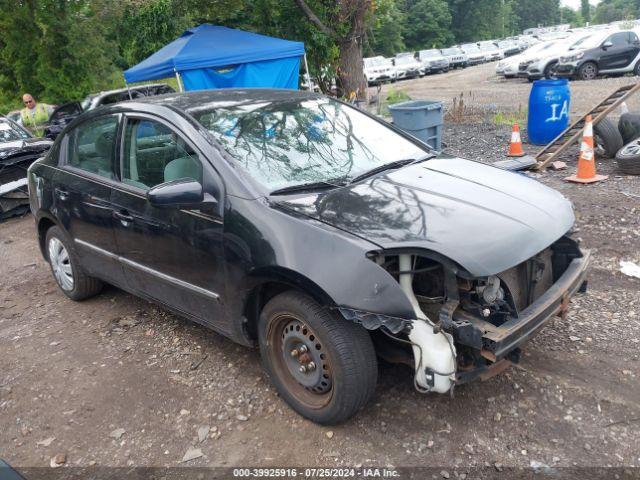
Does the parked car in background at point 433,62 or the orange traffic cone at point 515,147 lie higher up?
the parked car in background at point 433,62

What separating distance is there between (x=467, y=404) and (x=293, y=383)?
0.97 meters

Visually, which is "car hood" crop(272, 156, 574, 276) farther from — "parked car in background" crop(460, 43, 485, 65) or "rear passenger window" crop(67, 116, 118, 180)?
"parked car in background" crop(460, 43, 485, 65)

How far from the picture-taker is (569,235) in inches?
127

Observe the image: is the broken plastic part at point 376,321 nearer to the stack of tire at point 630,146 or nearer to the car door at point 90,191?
the car door at point 90,191

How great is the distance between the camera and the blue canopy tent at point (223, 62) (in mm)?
10500

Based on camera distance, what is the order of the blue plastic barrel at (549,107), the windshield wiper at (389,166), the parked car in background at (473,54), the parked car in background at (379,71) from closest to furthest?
the windshield wiper at (389,166) → the blue plastic barrel at (549,107) → the parked car in background at (379,71) → the parked car in background at (473,54)

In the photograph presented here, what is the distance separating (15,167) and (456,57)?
106 ft

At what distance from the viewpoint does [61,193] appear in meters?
4.35

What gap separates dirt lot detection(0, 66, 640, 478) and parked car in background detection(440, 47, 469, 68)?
1317 inches

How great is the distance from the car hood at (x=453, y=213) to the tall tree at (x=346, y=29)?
9078 millimetres

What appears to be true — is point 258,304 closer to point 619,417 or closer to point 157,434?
point 157,434

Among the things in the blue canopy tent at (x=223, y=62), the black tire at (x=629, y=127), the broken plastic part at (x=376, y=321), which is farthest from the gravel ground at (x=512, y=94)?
the broken plastic part at (x=376, y=321)

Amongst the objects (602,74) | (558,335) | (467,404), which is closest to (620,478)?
(467,404)

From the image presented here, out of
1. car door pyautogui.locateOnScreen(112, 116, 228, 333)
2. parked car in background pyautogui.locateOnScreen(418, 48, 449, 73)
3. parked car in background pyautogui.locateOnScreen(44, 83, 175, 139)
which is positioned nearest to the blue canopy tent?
parked car in background pyautogui.locateOnScreen(44, 83, 175, 139)
